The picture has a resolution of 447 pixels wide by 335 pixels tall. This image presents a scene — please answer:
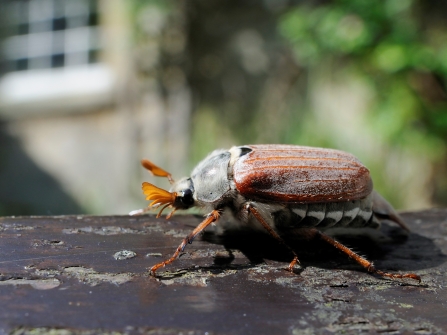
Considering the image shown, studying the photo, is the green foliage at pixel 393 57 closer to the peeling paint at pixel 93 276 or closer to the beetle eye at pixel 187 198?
the beetle eye at pixel 187 198

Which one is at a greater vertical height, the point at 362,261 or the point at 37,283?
the point at 37,283

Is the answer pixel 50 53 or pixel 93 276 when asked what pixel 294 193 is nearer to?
pixel 93 276

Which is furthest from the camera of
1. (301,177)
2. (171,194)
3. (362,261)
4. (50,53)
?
(50,53)

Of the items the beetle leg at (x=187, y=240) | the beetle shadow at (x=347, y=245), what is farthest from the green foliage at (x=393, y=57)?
the beetle leg at (x=187, y=240)

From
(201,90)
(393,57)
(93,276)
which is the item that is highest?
(393,57)

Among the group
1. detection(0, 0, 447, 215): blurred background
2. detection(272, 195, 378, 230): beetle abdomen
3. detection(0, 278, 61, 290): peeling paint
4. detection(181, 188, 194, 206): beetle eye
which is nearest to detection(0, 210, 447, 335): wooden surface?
detection(0, 278, 61, 290): peeling paint

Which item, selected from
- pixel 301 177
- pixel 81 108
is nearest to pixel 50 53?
pixel 81 108
